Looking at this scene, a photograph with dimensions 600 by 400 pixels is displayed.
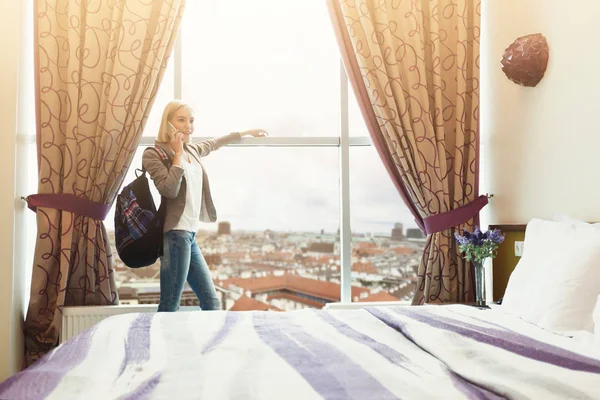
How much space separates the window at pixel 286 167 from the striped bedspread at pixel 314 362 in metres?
1.52

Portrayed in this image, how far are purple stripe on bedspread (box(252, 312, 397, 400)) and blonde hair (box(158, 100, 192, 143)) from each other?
1454mm

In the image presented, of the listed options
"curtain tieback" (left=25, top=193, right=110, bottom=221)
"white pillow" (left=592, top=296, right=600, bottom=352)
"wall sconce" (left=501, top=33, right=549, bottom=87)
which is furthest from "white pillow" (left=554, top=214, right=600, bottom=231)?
"curtain tieback" (left=25, top=193, right=110, bottom=221)

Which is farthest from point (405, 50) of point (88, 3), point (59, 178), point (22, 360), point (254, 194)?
point (22, 360)

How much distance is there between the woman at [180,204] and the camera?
283cm

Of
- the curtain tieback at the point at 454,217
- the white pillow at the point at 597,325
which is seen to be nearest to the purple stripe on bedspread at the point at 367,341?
the white pillow at the point at 597,325

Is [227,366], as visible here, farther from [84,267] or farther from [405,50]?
[405,50]

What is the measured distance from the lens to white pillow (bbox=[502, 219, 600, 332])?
1.76m

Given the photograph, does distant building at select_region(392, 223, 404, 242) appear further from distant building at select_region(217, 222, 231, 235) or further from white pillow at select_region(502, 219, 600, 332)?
white pillow at select_region(502, 219, 600, 332)

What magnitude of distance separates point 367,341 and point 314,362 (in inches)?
11.5

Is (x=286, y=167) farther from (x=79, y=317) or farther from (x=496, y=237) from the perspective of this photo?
(x=79, y=317)

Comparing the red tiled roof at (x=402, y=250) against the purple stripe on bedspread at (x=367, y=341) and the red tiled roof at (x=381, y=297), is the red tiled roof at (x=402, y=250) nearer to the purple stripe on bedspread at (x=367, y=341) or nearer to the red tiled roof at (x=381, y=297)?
the red tiled roof at (x=381, y=297)

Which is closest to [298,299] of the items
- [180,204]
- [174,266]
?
[174,266]

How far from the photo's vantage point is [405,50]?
3.29 m

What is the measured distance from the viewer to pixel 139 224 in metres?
2.86
